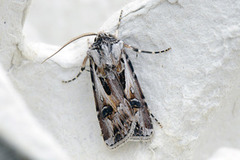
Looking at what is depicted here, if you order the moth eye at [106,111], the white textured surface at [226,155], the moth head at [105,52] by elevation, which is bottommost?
the white textured surface at [226,155]

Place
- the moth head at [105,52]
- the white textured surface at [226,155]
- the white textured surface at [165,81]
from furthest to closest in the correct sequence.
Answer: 1. the moth head at [105,52]
2. the white textured surface at [165,81]
3. the white textured surface at [226,155]

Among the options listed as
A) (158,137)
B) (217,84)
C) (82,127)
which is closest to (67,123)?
(82,127)

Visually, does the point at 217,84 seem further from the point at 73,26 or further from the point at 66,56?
the point at 73,26

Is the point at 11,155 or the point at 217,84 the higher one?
the point at 11,155

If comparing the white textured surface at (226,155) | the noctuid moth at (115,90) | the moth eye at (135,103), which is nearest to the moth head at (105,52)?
the noctuid moth at (115,90)

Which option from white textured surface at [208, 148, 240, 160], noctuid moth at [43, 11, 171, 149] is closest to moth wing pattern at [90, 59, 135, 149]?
noctuid moth at [43, 11, 171, 149]

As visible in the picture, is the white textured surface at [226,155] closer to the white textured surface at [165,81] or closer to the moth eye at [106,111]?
the white textured surface at [165,81]

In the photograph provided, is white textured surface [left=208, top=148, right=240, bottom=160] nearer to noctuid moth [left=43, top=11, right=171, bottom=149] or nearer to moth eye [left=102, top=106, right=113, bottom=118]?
noctuid moth [left=43, top=11, right=171, bottom=149]

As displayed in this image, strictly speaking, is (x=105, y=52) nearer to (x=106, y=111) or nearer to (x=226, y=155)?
(x=106, y=111)
